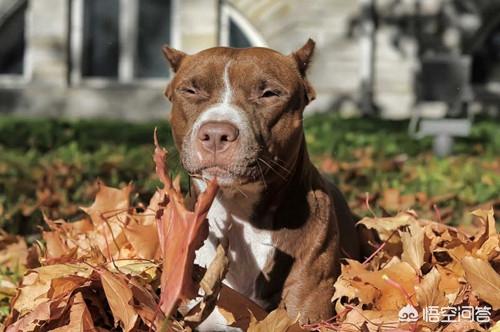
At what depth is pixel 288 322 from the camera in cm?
238

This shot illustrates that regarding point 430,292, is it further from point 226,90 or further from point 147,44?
point 147,44

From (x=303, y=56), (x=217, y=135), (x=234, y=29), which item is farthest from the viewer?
(x=234, y=29)

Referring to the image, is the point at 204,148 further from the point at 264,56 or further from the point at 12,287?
the point at 12,287

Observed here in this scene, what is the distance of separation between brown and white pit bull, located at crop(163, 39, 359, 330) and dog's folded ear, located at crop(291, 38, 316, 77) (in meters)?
0.19

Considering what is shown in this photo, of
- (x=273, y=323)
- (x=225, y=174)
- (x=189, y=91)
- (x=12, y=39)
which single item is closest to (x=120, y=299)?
(x=273, y=323)

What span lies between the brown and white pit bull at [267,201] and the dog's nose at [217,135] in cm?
15

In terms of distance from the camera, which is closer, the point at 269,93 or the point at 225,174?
the point at 225,174

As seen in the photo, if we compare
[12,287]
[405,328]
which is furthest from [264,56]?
[12,287]

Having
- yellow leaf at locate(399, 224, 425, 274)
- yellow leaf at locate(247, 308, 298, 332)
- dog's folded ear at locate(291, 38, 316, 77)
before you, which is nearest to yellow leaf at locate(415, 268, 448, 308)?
yellow leaf at locate(399, 224, 425, 274)

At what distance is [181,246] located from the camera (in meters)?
2.25

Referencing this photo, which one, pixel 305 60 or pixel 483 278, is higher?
pixel 305 60

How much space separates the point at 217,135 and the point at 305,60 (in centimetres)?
82

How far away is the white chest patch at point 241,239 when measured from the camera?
9.50 feet

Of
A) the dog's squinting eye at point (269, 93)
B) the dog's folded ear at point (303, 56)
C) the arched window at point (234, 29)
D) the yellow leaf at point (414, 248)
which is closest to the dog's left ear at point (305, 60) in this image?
the dog's folded ear at point (303, 56)
